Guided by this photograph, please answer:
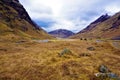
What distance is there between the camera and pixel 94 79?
28.5 m

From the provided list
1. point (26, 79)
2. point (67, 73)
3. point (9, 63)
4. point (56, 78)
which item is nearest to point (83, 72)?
point (67, 73)

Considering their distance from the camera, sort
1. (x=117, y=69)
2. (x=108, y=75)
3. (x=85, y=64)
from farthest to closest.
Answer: (x=85, y=64) → (x=117, y=69) → (x=108, y=75)

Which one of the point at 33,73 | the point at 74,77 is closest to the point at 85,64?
the point at 74,77

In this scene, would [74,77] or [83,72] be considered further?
[83,72]

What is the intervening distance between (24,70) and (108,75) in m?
14.1

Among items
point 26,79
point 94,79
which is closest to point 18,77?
point 26,79

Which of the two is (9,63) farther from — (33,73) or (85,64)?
(85,64)

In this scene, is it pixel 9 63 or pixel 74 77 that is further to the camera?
pixel 9 63

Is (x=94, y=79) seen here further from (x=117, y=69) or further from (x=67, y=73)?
(x=117, y=69)

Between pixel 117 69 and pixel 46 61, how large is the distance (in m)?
13.7

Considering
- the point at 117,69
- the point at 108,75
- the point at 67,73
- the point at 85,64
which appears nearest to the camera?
the point at 108,75

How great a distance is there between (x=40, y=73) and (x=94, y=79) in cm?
885

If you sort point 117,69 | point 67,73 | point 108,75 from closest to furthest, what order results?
point 108,75 → point 67,73 → point 117,69

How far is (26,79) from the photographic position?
2869 cm
